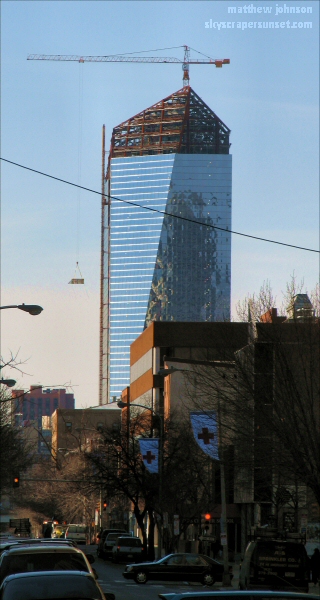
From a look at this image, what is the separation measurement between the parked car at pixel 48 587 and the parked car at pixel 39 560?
2.58 m

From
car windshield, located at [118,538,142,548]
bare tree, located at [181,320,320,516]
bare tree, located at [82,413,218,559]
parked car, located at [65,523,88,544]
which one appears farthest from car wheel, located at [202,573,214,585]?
parked car, located at [65,523,88,544]

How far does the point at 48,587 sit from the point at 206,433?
23374 millimetres

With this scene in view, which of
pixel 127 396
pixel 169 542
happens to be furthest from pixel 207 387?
pixel 127 396

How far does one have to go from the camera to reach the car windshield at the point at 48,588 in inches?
450

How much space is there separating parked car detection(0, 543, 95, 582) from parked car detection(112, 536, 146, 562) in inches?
1542

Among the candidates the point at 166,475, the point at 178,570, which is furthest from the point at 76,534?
the point at 178,570

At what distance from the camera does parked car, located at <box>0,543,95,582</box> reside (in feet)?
47.3

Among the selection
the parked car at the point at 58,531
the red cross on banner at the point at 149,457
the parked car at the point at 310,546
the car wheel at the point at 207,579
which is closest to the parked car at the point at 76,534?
the parked car at the point at 58,531

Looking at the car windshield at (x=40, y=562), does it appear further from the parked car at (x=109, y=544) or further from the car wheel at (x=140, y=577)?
the parked car at (x=109, y=544)

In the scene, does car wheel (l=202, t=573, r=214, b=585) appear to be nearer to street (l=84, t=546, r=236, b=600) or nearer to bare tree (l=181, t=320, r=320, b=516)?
street (l=84, t=546, r=236, b=600)

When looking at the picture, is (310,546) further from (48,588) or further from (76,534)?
(48,588)

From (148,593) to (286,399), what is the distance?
7368 millimetres

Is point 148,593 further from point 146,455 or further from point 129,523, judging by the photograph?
point 129,523

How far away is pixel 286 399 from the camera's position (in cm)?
3141
